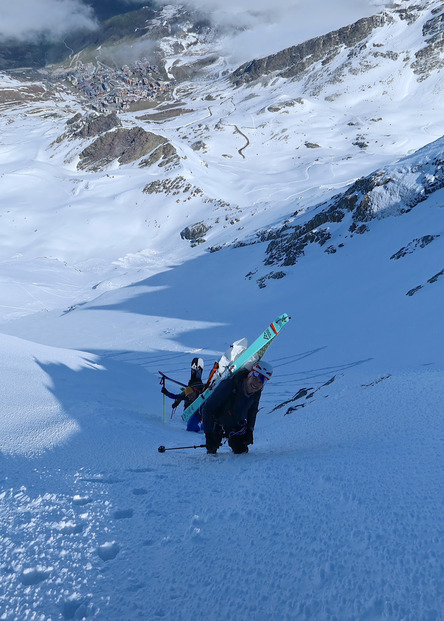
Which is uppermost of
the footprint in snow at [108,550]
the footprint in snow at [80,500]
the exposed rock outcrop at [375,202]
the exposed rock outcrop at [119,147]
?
the exposed rock outcrop at [119,147]

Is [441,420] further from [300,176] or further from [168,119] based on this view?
[168,119]

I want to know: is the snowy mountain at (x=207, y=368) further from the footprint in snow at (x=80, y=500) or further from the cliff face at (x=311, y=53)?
the cliff face at (x=311, y=53)

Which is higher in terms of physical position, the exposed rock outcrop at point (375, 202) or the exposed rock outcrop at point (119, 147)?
the exposed rock outcrop at point (119, 147)

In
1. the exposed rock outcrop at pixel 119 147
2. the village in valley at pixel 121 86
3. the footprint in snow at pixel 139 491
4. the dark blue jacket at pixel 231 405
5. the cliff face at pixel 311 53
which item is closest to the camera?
the footprint in snow at pixel 139 491

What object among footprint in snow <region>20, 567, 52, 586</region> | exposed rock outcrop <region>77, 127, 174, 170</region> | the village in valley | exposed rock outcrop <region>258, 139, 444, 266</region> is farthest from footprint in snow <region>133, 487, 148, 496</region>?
the village in valley

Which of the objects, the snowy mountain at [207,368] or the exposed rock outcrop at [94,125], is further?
the exposed rock outcrop at [94,125]

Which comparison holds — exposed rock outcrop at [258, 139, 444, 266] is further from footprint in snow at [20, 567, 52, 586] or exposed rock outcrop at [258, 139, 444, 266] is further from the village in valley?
the village in valley

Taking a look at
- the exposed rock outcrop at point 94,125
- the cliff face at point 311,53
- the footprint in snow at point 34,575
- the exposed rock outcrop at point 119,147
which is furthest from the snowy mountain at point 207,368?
the cliff face at point 311,53
